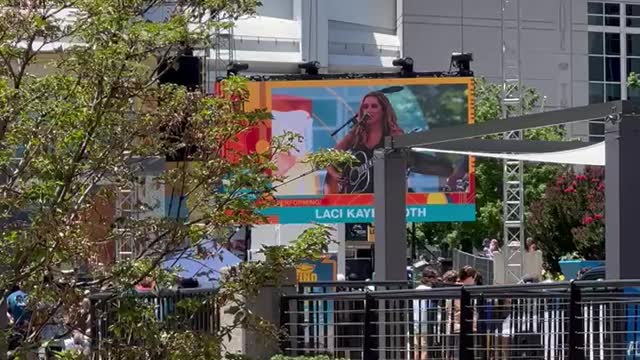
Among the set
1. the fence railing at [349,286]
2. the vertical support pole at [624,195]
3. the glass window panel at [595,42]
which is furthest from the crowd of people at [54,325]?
the glass window panel at [595,42]

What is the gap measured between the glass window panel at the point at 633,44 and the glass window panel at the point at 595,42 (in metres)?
1.47

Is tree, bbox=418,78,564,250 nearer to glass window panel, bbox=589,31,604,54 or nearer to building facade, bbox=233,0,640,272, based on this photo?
building facade, bbox=233,0,640,272

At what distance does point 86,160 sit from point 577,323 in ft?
18.5

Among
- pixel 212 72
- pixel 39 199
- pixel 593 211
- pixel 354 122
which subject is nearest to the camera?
pixel 39 199

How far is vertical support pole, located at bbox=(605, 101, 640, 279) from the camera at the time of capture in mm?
10781

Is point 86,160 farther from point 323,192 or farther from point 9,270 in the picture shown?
point 323,192

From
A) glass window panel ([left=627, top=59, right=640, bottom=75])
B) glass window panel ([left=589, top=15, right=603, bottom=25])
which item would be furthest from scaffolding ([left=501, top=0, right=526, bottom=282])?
glass window panel ([left=627, top=59, right=640, bottom=75])

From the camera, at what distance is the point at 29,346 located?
20.8ft

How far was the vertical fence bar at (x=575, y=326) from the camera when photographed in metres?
10.5

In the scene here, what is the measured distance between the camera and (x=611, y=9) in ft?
205

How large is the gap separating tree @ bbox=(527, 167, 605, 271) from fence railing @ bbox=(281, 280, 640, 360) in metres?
18.6

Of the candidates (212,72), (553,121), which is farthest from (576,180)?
(553,121)

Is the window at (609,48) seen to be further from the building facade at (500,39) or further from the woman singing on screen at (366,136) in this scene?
the woman singing on screen at (366,136)

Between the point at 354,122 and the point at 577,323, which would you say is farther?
the point at 354,122
